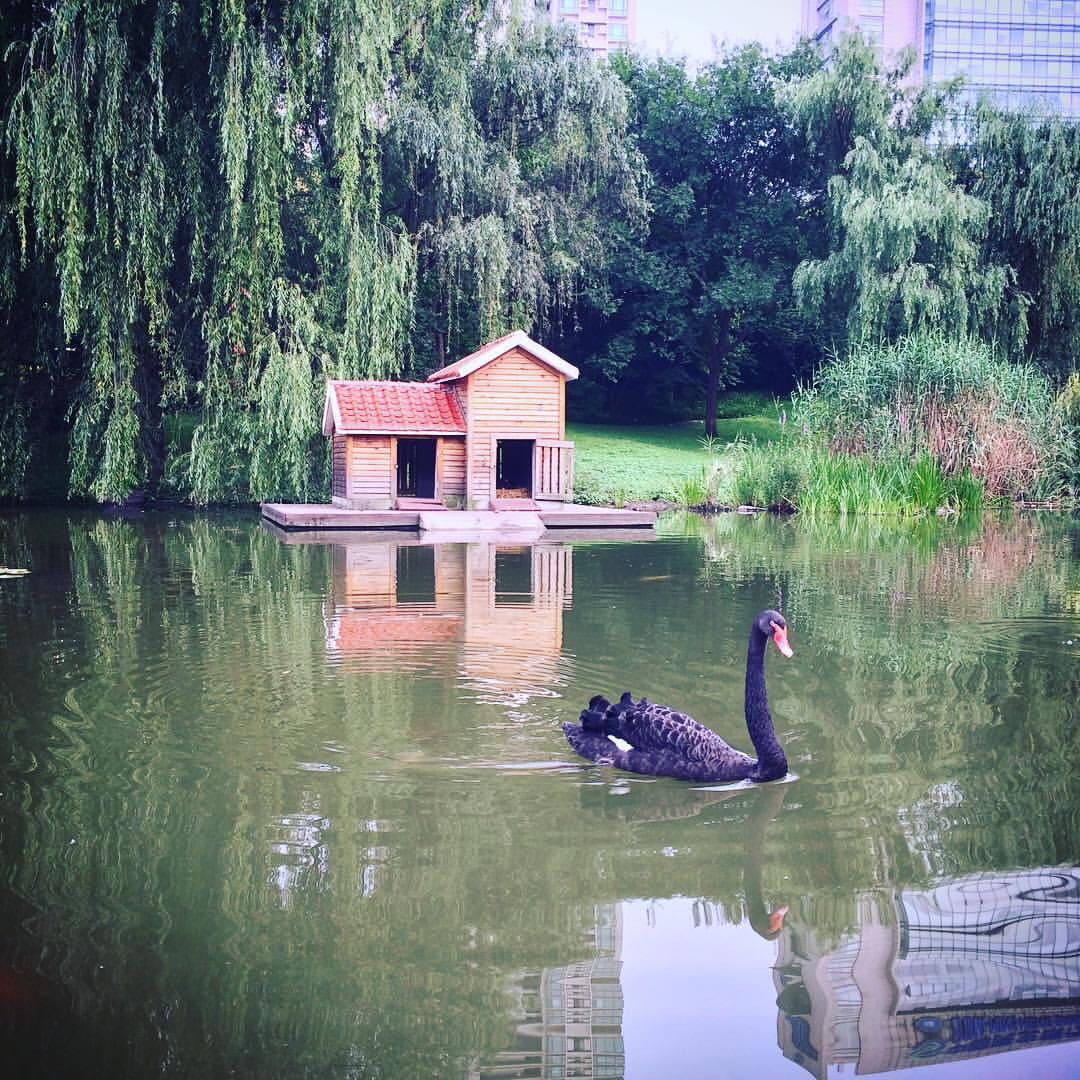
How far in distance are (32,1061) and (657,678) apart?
599 centimetres

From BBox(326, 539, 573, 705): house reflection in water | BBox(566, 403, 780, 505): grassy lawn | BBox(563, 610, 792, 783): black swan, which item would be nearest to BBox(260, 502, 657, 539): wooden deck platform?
BBox(326, 539, 573, 705): house reflection in water

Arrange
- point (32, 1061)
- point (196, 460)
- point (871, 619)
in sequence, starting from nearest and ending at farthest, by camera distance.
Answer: point (32, 1061) < point (871, 619) < point (196, 460)

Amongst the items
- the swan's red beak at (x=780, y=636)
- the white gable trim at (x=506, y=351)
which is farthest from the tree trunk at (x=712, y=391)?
the swan's red beak at (x=780, y=636)

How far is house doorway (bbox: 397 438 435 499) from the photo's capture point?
90.7ft

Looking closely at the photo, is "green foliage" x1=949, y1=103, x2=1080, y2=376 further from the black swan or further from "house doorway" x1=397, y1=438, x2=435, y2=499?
the black swan

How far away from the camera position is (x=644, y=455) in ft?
121

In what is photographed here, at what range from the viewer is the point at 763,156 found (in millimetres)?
44531

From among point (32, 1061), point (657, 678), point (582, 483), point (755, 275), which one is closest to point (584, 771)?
point (657, 678)

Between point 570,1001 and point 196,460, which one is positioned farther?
point 196,460

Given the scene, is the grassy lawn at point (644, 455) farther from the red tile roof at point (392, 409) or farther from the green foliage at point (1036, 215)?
the green foliage at point (1036, 215)

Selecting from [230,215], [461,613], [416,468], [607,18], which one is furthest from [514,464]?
[607,18]

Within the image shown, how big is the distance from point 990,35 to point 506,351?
10682 cm

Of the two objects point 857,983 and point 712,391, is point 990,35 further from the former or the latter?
point 857,983

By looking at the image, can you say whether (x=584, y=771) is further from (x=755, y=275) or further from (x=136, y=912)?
(x=755, y=275)
